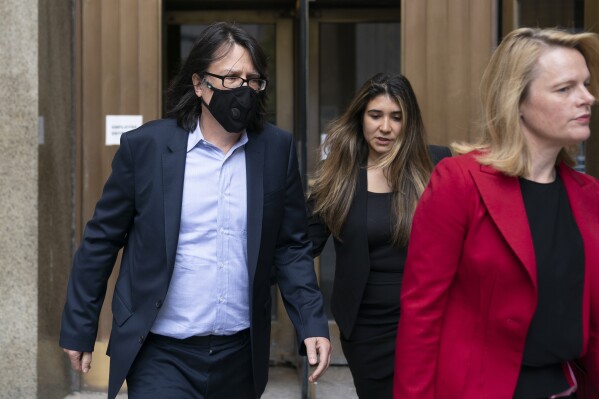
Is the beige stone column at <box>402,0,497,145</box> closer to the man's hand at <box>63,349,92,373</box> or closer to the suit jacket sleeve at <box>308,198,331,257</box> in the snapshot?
the suit jacket sleeve at <box>308,198,331,257</box>

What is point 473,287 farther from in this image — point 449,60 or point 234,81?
point 449,60

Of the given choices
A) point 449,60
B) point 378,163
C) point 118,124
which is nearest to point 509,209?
point 378,163

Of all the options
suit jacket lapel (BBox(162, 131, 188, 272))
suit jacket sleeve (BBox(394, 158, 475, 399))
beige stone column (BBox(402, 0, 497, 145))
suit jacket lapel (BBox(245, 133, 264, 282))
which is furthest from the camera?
beige stone column (BBox(402, 0, 497, 145))

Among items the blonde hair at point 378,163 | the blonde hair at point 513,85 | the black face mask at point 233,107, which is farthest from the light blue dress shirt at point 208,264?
the blonde hair at point 513,85

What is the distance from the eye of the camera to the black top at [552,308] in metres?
2.58

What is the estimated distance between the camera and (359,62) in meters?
6.93

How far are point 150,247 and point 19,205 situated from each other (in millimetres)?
2721

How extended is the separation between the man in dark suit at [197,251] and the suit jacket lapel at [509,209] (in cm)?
101

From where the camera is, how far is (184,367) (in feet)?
10.8

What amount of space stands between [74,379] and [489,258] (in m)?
4.18

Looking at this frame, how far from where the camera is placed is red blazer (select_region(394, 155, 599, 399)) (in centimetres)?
257

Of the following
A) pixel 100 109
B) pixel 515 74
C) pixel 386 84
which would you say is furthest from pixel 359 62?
pixel 515 74

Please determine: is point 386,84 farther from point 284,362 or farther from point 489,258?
point 284,362

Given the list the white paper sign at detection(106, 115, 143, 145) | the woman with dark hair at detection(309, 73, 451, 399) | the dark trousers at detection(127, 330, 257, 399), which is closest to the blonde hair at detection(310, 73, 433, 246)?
the woman with dark hair at detection(309, 73, 451, 399)
